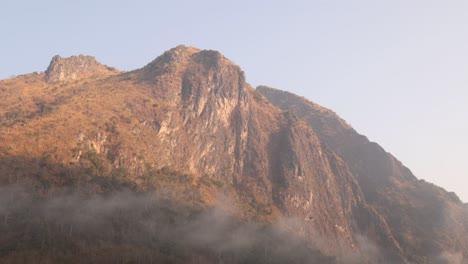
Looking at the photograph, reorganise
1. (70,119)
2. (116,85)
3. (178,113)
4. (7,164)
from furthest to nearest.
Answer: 1. (116,85)
2. (178,113)
3. (70,119)
4. (7,164)

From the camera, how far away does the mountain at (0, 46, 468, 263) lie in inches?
4562

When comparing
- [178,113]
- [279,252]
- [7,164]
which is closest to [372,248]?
[279,252]

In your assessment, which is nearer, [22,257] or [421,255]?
[22,257]

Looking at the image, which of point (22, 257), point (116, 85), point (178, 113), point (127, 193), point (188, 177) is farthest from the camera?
point (116, 85)

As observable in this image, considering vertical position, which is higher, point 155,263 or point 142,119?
point 142,119

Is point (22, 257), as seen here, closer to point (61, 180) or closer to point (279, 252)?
point (61, 180)

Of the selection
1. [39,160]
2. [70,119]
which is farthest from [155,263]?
[70,119]

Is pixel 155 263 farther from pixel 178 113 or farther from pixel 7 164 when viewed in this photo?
pixel 178 113

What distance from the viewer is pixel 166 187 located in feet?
479

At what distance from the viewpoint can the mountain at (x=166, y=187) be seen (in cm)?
11588

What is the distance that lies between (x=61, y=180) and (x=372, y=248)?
13017 centimetres

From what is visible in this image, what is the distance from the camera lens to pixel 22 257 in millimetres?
98812

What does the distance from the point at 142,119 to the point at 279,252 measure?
70509 millimetres

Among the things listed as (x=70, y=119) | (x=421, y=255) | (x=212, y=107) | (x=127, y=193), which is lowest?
(x=421, y=255)
